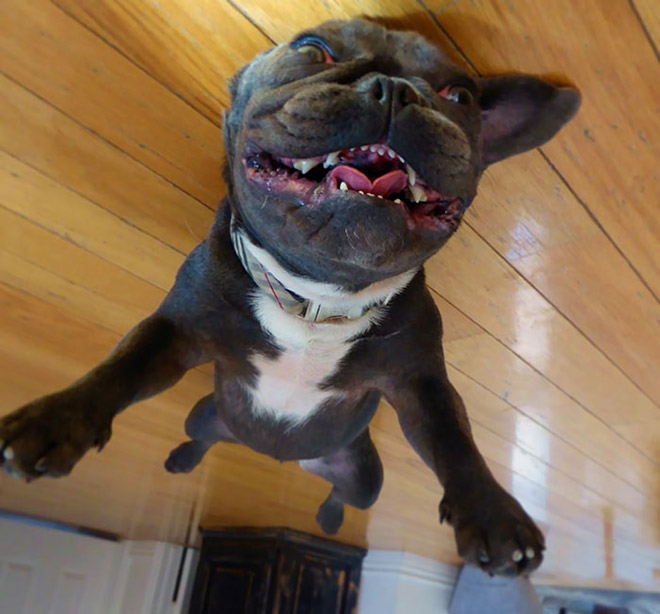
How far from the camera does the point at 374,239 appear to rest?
0.76m

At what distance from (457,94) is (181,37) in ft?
1.27

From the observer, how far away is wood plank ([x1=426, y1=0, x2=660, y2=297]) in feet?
2.85

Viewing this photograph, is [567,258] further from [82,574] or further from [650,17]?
[82,574]

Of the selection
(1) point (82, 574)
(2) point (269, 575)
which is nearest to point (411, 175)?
(2) point (269, 575)

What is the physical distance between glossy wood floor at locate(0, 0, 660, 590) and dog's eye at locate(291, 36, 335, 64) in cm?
8

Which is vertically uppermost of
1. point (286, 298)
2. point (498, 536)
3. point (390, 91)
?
point (390, 91)

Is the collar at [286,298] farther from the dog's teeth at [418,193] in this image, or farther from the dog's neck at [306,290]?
the dog's teeth at [418,193]

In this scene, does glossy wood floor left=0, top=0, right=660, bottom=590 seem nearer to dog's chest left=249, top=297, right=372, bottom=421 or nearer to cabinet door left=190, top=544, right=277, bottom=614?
dog's chest left=249, top=297, right=372, bottom=421

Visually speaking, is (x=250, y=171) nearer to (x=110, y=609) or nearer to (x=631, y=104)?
(x=631, y=104)

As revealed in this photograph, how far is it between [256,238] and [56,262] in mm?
590

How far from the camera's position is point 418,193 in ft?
2.66

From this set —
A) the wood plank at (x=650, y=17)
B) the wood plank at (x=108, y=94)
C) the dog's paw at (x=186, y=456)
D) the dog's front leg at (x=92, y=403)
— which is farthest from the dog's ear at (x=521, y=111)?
the dog's paw at (x=186, y=456)

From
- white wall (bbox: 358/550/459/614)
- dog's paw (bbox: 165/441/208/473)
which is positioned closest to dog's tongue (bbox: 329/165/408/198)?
dog's paw (bbox: 165/441/208/473)

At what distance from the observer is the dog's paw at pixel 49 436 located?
28.6 inches
